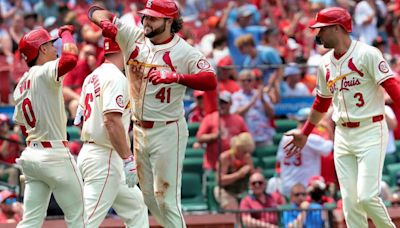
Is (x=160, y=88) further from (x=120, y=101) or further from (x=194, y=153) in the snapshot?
(x=194, y=153)

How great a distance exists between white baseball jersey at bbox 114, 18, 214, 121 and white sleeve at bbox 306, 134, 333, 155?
4589 millimetres

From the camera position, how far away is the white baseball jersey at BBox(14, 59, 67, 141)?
30.2 feet

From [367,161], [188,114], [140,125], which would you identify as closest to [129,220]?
[140,125]

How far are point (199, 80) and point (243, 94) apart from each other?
18.0ft

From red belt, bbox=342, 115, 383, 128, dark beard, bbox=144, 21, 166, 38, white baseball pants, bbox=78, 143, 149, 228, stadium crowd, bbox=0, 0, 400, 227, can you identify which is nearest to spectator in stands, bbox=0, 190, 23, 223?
stadium crowd, bbox=0, 0, 400, 227

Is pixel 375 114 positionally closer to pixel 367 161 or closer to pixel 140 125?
pixel 367 161

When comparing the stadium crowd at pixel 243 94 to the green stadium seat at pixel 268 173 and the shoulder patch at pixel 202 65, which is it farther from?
the shoulder patch at pixel 202 65

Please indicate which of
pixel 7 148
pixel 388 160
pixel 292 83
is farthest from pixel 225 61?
pixel 7 148

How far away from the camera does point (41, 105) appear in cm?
929

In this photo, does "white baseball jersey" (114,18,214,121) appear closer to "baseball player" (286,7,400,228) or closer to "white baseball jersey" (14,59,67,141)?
"white baseball jersey" (14,59,67,141)

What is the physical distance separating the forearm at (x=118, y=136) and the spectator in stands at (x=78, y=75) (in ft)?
17.1

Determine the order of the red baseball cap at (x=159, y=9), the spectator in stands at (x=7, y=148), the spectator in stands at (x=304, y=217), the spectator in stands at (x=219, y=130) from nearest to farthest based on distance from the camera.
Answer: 1. the red baseball cap at (x=159, y=9)
2. the spectator in stands at (x=304, y=217)
3. the spectator in stands at (x=7, y=148)
4. the spectator in stands at (x=219, y=130)

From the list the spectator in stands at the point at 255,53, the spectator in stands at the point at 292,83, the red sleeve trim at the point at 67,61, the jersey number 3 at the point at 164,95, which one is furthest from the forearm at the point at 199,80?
the spectator in stands at the point at 255,53

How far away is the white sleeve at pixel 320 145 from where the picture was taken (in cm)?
1384
